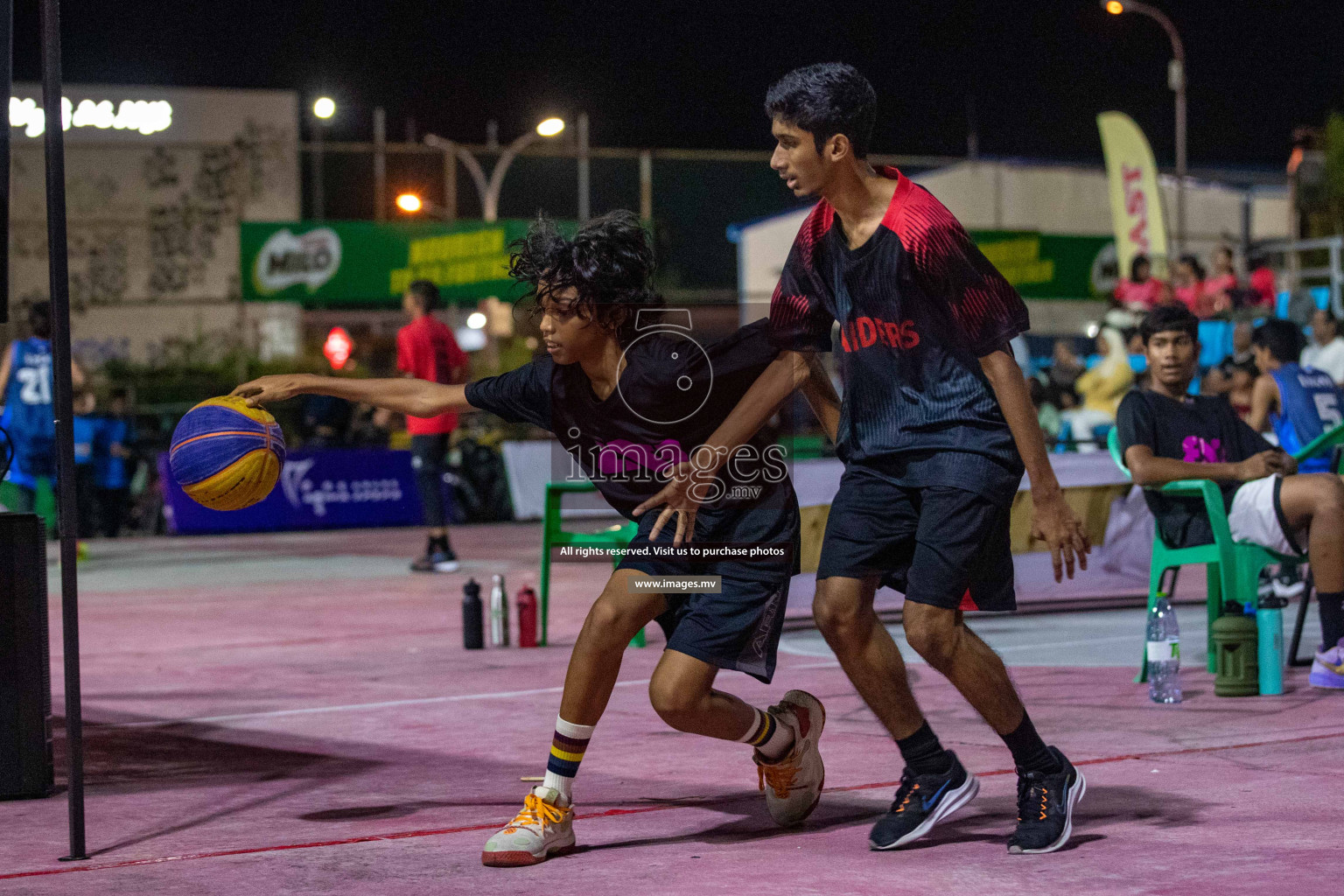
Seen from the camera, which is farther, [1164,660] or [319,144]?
[319,144]

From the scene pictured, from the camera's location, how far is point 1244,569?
23.4ft

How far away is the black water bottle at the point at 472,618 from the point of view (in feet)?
29.7

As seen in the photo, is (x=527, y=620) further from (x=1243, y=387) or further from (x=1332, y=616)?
(x=1243, y=387)

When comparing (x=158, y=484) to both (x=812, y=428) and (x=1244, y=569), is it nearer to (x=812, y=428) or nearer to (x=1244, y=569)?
(x=812, y=428)

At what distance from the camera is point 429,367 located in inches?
501

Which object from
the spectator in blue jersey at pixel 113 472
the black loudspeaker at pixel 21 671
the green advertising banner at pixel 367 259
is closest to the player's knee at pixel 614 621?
the black loudspeaker at pixel 21 671

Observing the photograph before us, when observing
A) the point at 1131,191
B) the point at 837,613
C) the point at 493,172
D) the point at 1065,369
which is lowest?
the point at 837,613

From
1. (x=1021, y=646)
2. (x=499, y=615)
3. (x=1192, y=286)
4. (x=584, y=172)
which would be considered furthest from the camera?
(x=584, y=172)

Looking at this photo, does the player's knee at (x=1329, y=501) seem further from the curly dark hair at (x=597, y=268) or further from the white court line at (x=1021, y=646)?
the curly dark hair at (x=597, y=268)

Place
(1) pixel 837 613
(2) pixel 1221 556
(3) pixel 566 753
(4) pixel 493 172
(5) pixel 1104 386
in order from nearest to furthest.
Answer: (1) pixel 837 613 < (3) pixel 566 753 < (2) pixel 1221 556 < (5) pixel 1104 386 < (4) pixel 493 172

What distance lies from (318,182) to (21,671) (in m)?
34.2

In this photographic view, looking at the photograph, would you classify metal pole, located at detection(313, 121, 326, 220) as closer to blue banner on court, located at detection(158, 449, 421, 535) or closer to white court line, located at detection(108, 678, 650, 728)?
blue banner on court, located at detection(158, 449, 421, 535)

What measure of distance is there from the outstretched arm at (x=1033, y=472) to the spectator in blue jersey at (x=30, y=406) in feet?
35.4

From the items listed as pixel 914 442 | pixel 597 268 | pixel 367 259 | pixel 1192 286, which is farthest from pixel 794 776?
pixel 367 259
